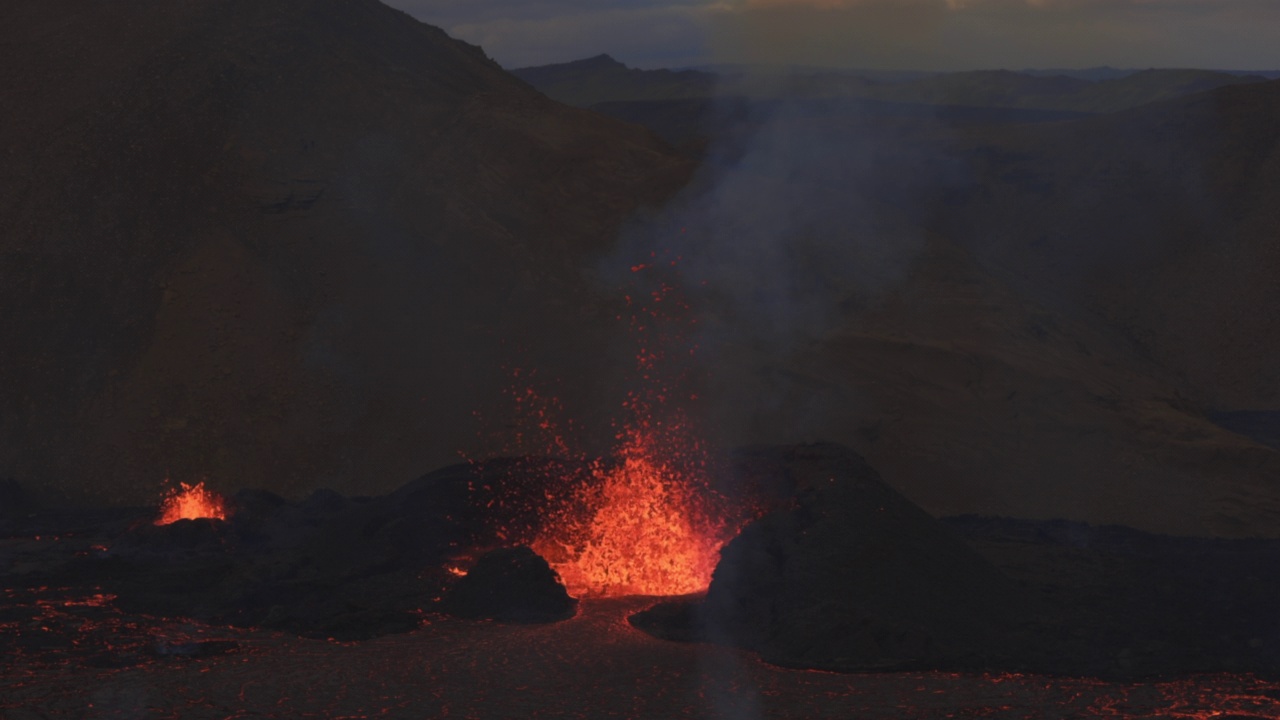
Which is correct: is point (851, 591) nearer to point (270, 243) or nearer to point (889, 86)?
point (270, 243)

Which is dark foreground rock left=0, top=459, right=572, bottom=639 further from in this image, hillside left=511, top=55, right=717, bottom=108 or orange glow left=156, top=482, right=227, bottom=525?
hillside left=511, top=55, right=717, bottom=108

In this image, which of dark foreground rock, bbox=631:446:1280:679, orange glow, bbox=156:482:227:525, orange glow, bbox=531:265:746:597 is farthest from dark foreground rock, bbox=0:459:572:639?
dark foreground rock, bbox=631:446:1280:679

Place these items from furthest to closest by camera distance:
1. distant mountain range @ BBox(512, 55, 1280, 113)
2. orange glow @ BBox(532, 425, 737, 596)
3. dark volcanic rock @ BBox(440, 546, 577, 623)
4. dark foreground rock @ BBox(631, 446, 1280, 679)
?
distant mountain range @ BBox(512, 55, 1280, 113) → orange glow @ BBox(532, 425, 737, 596) → dark volcanic rock @ BBox(440, 546, 577, 623) → dark foreground rock @ BBox(631, 446, 1280, 679)

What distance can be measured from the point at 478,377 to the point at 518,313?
1792mm

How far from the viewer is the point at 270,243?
26344 millimetres

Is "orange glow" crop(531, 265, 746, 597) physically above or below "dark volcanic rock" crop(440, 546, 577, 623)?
above

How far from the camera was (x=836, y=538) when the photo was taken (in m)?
15.5

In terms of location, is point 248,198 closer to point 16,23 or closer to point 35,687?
A: point 16,23

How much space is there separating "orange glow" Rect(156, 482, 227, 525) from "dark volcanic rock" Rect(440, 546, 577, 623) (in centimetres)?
600

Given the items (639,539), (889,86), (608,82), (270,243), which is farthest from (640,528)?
(608,82)

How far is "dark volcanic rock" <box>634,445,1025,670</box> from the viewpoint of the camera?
1414cm

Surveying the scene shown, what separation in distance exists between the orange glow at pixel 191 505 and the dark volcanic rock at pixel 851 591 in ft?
29.3

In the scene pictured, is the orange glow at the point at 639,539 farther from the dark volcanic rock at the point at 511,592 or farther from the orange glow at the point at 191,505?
the orange glow at the point at 191,505

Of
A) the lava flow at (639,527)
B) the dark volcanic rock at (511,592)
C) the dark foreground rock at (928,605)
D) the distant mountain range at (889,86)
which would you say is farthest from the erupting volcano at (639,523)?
the distant mountain range at (889,86)
